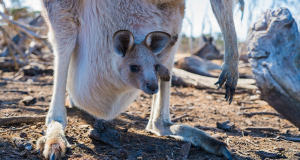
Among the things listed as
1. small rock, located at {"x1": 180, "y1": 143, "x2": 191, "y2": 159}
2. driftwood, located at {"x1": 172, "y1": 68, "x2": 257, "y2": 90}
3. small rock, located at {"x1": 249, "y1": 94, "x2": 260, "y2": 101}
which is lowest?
small rock, located at {"x1": 180, "y1": 143, "x2": 191, "y2": 159}

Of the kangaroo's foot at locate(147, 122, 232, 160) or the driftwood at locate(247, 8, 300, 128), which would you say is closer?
the kangaroo's foot at locate(147, 122, 232, 160)

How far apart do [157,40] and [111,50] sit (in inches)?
19.1

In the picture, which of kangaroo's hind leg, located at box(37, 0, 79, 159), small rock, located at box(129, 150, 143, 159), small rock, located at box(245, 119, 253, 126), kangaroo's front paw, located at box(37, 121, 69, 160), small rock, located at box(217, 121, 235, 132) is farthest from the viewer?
small rock, located at box(245, 119, 253, 126)

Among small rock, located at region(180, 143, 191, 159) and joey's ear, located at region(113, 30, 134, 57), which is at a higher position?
joey's ear, located at region(113, 30, 134, 57)

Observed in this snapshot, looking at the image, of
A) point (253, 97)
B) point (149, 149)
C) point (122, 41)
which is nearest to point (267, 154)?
point (149, 149)

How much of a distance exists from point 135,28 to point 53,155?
1296 millimetres

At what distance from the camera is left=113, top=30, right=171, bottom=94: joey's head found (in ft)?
7.43

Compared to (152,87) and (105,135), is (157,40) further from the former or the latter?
(105,135)

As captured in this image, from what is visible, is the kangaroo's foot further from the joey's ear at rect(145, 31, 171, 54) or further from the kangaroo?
the joey's ear at rect(145, 31, 171, 54)

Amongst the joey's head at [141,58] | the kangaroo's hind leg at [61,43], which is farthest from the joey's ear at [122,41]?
the kangaroo's hind leg at [61,43]

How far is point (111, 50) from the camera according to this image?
262 centimetres

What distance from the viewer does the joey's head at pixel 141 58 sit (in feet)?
7.43

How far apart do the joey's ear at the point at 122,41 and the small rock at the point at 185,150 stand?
1.01 meters

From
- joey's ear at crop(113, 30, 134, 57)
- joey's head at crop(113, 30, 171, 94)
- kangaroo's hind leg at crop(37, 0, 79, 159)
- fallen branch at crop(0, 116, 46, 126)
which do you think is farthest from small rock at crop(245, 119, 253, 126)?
fallen branch at crop(0, 116, 46, 126)
